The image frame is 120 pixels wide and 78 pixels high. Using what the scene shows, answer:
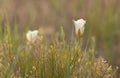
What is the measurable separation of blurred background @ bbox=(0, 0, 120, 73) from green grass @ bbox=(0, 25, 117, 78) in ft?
3.92

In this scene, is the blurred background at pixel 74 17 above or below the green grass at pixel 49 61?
below

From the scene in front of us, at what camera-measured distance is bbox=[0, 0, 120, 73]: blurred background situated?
406 cm

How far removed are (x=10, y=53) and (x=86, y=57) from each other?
1.32 ft

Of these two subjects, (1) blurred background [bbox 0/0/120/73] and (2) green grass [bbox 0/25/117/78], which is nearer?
(2) green grass [bbox 0/25/117/78]

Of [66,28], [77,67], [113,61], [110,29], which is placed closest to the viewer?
[77,67]

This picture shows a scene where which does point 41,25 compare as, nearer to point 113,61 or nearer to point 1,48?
point 113,61

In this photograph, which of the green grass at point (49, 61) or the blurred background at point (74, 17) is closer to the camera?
the green grass at point (49, 61)

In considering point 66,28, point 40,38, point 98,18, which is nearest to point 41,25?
point 66,28

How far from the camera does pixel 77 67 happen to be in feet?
8.40

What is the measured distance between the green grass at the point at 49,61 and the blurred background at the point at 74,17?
1.19 m

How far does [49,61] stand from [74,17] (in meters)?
1.93

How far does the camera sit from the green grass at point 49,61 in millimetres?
2502

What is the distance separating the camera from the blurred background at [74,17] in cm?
406

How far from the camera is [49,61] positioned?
2.54m
